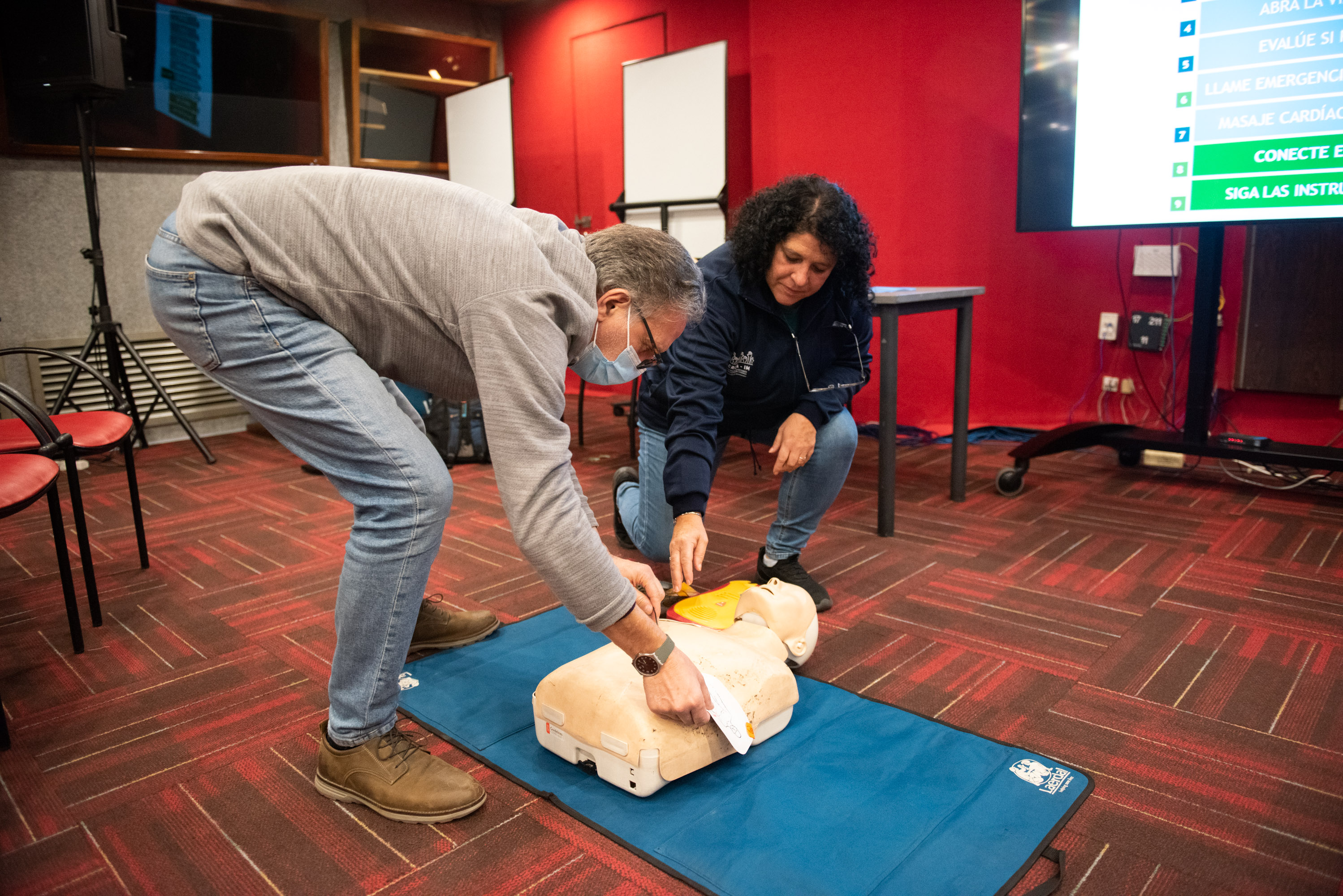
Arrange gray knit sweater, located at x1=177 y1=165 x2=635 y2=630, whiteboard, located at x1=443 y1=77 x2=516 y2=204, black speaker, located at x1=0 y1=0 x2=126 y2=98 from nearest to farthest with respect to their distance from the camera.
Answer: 1. gray knit sweater, located at x1=177 y1=165 x2=635 y2=630
2. black speaker, located at x1=0 y1=0 x2=126 y2=98
3. whiteboard, located at x1=443 y1=77 x2=516 y2=204

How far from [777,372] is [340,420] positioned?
3.83 ft

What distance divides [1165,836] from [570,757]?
2.95ft

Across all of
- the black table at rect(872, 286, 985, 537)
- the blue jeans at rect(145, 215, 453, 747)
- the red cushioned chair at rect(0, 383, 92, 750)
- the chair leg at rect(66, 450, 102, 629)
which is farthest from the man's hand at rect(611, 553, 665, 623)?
the black table at rect(872, 286, 985, 537)

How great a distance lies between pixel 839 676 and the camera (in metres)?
1.79

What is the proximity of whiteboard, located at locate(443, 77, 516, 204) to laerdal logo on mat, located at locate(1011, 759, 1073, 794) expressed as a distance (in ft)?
13.8

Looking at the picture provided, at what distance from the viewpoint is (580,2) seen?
5.13m

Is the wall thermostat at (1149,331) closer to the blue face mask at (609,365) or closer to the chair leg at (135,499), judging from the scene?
the blue face mask at (609,365)

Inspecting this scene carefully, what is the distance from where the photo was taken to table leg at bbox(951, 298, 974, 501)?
2891 millimetres

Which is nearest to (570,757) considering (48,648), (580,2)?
(48,648)

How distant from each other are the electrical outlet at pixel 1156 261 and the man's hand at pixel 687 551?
2710mm

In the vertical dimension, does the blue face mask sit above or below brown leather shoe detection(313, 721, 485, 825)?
above

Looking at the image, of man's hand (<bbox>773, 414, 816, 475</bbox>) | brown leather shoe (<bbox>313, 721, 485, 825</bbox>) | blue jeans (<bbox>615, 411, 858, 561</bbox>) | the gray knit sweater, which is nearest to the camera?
the gray knit sweater

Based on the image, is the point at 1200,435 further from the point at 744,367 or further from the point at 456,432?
the point at 456,432

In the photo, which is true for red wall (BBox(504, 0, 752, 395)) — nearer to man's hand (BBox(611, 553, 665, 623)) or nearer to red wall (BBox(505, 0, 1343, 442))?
red wall (BBox(505, 0, 1343, 442))
